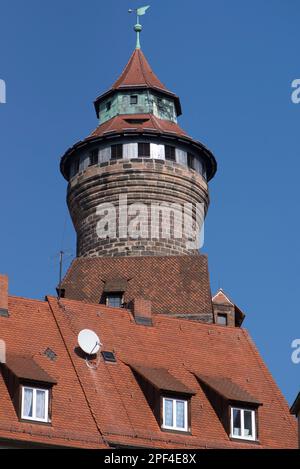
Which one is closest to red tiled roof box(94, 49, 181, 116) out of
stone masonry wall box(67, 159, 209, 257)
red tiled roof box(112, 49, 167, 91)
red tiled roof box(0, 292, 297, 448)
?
red tiled roof box(112, 49, 167, 91)

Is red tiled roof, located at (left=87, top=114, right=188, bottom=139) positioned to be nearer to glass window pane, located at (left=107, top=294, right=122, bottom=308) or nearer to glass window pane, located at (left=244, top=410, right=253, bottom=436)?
glass window pane, located at (left=107, top=294, right=122, bottom=308)

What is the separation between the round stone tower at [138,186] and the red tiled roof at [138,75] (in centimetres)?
142

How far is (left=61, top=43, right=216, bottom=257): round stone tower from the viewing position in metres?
64.6

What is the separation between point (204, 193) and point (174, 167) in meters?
1.86

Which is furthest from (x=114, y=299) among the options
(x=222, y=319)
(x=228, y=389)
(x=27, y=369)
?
(x=27, y=369)

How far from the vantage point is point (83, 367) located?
46156mm

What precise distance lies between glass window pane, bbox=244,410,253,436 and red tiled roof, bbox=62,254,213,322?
30.6 feet

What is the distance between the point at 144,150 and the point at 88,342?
20.8 m

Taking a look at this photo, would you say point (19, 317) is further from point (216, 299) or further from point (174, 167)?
point (174, 167)

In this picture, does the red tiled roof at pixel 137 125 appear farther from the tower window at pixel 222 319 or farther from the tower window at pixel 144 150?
the tower window at pixel 222 319

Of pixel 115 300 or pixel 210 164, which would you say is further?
pixel 210 164

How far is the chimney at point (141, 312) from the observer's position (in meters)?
49.8
